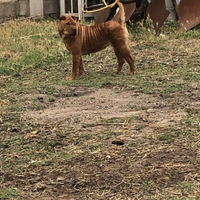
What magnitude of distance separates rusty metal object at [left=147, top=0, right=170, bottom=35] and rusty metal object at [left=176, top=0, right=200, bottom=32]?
409 millimetres

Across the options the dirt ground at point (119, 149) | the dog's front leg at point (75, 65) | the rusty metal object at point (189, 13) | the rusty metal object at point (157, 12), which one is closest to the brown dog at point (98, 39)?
the dog's front leg at point (75, 65)

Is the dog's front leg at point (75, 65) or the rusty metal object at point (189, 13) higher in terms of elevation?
the rusty metal object at point (189, 13)

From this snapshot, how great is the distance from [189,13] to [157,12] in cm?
67

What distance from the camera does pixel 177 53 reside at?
6.79 m

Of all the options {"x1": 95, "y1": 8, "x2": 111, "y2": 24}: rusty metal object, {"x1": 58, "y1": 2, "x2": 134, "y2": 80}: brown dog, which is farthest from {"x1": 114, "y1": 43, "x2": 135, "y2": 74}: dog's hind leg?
{"x1": 95, "y1": 8, "x2": 111, "y2": 24}: rusty metal object

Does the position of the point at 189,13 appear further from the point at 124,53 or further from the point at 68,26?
the point at 68,26

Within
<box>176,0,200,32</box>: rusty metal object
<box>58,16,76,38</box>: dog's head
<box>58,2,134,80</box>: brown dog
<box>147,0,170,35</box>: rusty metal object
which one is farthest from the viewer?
<box>176,0,200,32</box>: rusty metal object

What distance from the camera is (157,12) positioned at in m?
8.17

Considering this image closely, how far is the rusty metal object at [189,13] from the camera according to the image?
828cm

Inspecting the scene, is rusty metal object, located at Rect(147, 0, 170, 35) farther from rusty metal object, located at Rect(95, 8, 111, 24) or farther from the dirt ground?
the dirt ground

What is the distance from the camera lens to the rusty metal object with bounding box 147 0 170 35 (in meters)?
8.14

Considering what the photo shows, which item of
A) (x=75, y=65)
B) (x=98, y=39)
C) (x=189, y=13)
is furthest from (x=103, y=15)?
(x=75, y=65)

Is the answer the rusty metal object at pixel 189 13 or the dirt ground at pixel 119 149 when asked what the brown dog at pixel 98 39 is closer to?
the dirt ground at pixel 119 149

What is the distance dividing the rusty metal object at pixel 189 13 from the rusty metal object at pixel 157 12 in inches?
16.1
